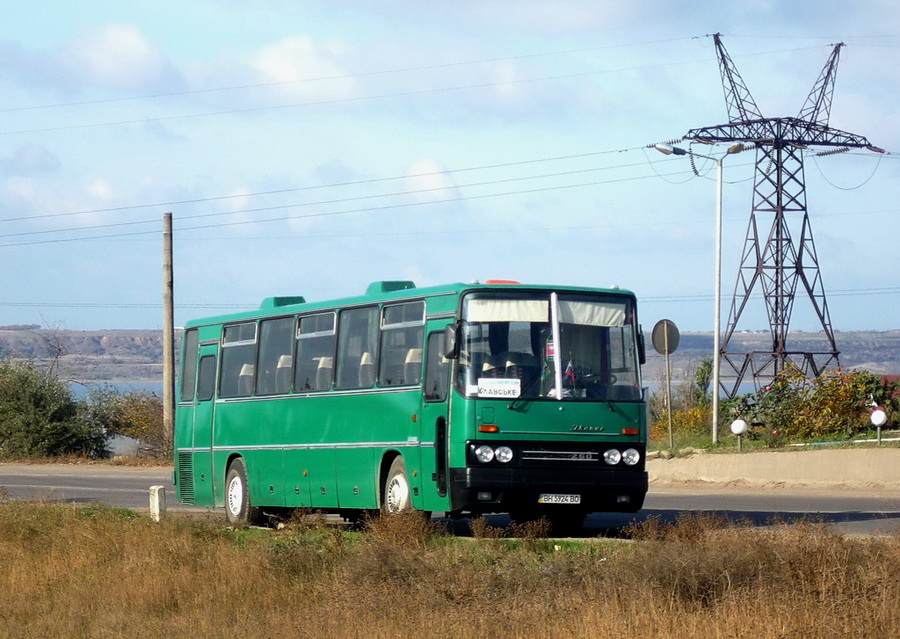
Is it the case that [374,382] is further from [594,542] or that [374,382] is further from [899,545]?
[899,545]

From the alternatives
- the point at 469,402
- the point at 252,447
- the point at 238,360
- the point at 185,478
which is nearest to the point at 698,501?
the point at 252,447

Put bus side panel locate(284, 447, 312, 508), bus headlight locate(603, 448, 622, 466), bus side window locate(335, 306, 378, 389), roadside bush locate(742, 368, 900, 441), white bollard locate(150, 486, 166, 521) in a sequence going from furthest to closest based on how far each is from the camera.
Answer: roadside bush locate(742, 368, 900, 441) → bus side panel locate(284, 447, 312, 508) → white bollard locate(150, 486, 166, 521) → bus side window locate(335, 306, 378, 389) → bus headlight locate(603, 448, 622, 466)

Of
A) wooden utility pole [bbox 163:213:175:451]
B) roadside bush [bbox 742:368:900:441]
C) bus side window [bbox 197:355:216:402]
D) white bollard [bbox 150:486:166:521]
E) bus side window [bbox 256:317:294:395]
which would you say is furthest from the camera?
wooden utility pole [bbox 163:213:175:451]

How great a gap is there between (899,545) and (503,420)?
5.44m

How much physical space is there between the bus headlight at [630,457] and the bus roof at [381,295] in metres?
1.92

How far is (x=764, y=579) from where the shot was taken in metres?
10.4

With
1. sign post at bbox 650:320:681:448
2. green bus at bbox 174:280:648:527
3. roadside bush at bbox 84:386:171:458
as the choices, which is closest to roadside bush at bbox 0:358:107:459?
roadside bush at bbox 84:386:171:458

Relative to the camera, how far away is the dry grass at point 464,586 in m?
9.58

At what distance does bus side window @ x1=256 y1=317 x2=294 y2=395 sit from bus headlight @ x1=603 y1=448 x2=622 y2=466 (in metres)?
5.33

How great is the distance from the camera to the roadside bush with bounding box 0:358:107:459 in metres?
45.7

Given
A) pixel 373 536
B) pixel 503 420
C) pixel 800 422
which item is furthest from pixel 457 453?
pixel 800 422

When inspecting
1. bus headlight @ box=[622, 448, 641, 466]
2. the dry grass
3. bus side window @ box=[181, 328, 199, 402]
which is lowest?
the dry grass

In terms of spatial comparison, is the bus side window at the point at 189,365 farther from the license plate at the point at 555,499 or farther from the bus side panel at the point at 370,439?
the license plate at the point at 555,499

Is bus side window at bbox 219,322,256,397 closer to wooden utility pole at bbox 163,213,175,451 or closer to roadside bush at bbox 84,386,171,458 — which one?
wooden utility pole at bbox 163,213,175,451
